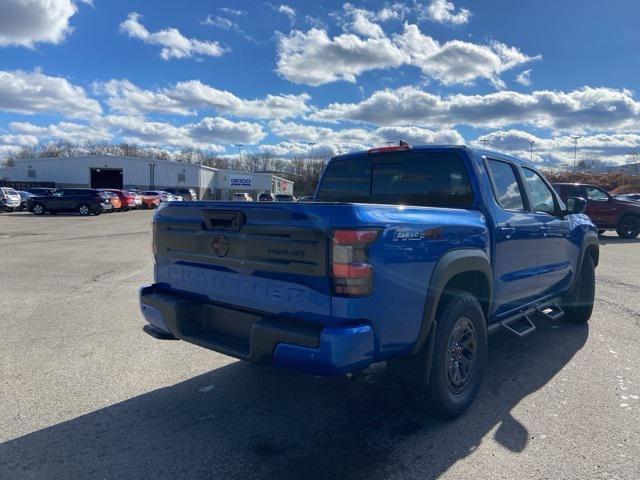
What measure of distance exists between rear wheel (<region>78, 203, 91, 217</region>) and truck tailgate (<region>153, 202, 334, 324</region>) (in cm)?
2973

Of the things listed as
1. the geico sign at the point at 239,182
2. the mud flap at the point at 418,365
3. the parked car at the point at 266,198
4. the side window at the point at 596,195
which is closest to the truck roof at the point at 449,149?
the parked car at the point at 266,198

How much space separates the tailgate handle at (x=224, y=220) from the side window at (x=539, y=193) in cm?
313

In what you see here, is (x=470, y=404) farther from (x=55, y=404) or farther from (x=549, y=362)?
(x=55, y=404)

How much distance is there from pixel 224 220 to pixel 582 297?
495 centimetres

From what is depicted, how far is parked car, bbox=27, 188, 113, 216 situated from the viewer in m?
30.4

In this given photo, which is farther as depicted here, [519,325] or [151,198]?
[151,198]

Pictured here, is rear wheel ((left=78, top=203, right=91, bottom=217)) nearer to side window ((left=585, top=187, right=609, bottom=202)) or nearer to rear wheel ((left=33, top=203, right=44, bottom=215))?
rear wheel ((left=33, top=203, right=44, bottom=215))

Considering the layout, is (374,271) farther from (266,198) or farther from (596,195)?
(266,198)

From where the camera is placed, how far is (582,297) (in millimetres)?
6281

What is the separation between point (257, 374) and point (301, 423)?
103cm

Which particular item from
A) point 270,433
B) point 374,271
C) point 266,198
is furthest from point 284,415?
point 266,198

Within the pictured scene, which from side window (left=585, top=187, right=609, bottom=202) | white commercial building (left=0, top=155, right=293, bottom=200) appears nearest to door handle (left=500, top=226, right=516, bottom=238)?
side window (left=585, top=187, right=609, bottom=202)

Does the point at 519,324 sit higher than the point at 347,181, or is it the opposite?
the point at 347,181

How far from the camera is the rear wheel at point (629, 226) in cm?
1712
